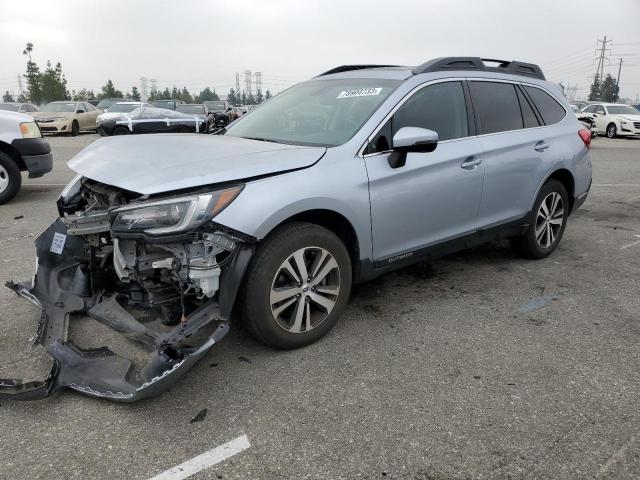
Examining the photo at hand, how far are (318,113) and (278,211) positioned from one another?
4.25 feet

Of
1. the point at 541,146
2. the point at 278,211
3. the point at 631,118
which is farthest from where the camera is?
the point at 631,118

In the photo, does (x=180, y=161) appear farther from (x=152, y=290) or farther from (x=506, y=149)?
(x=506, y=149)

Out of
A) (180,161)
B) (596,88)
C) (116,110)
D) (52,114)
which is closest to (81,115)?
(52,114)

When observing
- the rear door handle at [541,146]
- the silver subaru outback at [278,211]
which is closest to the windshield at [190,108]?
the silver subaru outback at [278,211]

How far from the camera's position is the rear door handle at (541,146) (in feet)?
15.2

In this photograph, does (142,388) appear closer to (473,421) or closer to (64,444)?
→ (64,444)

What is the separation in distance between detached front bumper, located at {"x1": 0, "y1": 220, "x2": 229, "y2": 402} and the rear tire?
4430mm

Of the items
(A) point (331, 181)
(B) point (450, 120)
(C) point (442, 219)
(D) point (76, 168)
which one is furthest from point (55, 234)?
(B) point (450, 120)

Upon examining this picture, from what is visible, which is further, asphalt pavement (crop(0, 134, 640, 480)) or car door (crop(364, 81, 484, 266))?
car door (crop(364, 81, 484, 266))

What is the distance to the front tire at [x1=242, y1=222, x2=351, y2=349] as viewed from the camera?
2.93 metres

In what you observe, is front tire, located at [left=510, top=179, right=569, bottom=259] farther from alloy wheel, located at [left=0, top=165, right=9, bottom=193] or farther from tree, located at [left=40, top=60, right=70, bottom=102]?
tree, located at [left=40, top=60, right=70, bottom=102]

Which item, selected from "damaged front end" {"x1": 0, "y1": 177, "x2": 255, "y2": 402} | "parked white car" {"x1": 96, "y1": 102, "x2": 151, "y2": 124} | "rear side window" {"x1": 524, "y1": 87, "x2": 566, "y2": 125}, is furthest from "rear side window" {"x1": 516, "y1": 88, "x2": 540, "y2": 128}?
"parked white car" {"x1": 96, "y1": 102, "x2": 151, "y2": 124}

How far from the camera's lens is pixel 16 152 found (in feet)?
24.1

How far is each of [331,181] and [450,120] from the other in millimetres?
1395
